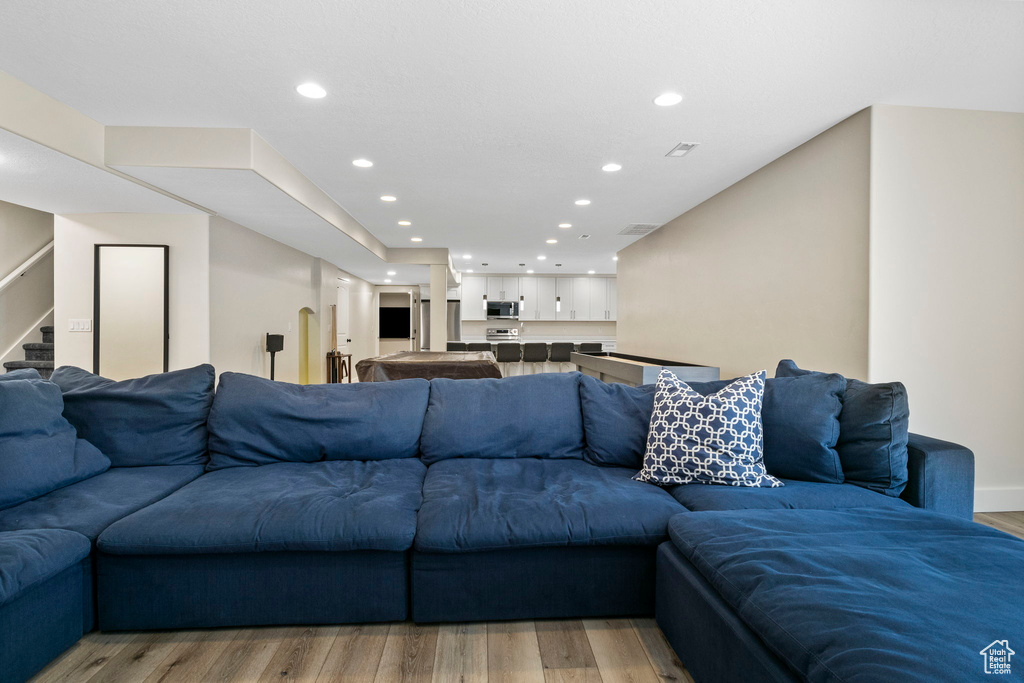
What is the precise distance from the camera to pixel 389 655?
1.60 meters

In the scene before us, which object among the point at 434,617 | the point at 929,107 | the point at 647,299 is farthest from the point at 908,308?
the point at 647,299

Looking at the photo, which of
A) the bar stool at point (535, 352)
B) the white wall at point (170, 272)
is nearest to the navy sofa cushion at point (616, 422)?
the white wall at point (170, 272)

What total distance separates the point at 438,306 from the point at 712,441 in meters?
6.78

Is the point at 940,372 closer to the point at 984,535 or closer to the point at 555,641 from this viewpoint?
the point at 984,535

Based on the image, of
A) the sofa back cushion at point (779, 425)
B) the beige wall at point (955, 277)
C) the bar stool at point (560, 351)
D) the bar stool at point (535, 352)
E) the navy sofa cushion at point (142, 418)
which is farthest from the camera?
the bar stool at point (560, 351)

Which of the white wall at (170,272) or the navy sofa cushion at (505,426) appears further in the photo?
the white wall at (170,272)

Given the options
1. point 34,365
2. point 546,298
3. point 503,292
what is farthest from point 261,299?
point 546,298

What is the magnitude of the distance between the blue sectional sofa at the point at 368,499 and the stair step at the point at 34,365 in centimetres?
369

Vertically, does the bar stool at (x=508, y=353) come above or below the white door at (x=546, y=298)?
below

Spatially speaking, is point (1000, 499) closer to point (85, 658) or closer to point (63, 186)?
point (85, 658)

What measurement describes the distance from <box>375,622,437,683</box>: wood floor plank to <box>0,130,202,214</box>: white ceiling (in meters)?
3.44

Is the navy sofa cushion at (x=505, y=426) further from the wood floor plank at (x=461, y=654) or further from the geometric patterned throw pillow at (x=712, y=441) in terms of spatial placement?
the wood floor plank at (x=461, y=654)

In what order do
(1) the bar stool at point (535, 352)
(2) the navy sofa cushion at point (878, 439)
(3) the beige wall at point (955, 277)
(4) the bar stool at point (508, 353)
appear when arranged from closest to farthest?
(2) the navy sofa cushion at point (878, 439) < (3) the beige wall at point (955, 277) < (4) the bar stool at point (508, 353) < (1) the bar stool at point (535, 352)

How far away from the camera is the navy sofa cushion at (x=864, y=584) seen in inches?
36.7
